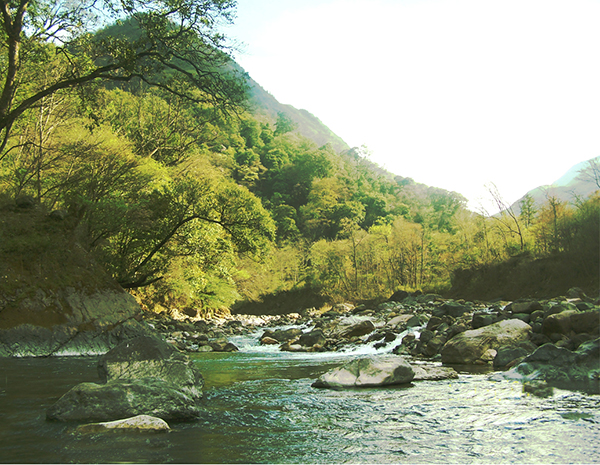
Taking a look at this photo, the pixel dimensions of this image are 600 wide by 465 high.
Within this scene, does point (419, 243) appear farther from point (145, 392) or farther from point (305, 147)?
point (305, 147)

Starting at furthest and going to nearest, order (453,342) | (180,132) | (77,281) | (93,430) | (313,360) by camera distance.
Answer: (180,132)
(77,281)
(313,360)
(453,342)
(93,430)

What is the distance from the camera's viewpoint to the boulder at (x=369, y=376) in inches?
256

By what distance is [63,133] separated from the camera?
60.1ft

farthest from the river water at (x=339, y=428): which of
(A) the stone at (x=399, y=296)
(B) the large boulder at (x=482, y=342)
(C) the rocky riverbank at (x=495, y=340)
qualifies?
(A) the stone at (x=399, y=296)

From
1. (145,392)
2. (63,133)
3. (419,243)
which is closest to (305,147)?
(419,243)

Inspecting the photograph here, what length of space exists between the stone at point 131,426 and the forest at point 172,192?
6.55 metres

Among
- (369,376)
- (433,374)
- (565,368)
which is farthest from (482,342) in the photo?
(369,376)

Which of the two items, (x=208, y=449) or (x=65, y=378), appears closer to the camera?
(x=208, y=449)

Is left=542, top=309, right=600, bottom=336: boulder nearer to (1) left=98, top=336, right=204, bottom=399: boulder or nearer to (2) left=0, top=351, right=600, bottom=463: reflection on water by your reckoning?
(2) left=0, top=351, right=600, bottom=463: reflection on water

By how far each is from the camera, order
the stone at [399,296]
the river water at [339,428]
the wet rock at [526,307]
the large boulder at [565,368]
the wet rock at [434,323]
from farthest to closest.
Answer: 1. the stone at [399,296]
2. the wet rock at [434,323]
3. the wet rock at [526,307]
4. the large boulder at [565,368]
5. the river water at [339,428]

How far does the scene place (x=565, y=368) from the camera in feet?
20.1

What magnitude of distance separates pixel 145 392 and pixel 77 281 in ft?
28.4

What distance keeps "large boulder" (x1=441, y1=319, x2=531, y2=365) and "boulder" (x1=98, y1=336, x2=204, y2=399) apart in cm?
542

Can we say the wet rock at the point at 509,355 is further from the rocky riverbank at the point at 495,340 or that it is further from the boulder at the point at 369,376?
the boulder at the point at 369,376
